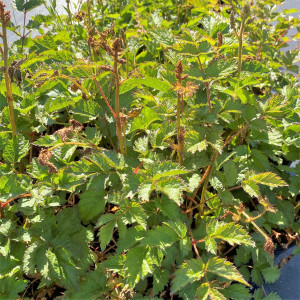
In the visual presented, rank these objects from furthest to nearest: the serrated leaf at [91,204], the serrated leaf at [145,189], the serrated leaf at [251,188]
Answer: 1. the serrated leaf at [91,204]
2. the serrated leaf at [251,188]
3. the serrated leaf at [145,189]

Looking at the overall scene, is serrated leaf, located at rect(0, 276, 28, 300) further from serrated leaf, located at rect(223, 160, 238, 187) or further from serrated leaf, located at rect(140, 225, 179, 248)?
serrated leaf, located at rect(223, 160, 238, 187)

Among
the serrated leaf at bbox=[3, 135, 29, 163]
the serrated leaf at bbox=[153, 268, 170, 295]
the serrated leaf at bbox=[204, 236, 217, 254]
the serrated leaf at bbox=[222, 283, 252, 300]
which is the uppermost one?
the serrated leaf at bbox=[3, 135, 29, 163]

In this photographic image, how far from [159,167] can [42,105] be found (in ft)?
1.96

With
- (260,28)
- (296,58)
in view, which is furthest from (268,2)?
(296,58)

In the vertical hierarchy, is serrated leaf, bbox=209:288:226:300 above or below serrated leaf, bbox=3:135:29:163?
below

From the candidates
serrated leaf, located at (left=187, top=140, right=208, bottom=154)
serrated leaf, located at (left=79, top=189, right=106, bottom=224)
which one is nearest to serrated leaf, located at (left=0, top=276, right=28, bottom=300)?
serrated leaf, located at (left=79, top=189, right=106, bottom=224)

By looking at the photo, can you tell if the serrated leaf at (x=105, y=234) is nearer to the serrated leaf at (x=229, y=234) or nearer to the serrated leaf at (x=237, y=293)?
the serrated leaf at (x=229, y=234)

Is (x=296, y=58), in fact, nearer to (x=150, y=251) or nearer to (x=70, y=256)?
(x=150, y=251)

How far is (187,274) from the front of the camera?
0.90 m

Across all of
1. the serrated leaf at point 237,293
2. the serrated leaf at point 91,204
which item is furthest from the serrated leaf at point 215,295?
the serrated leaf at point 91,204

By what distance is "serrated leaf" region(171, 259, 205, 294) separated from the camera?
878 mm

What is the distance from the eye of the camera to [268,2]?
1770 mm

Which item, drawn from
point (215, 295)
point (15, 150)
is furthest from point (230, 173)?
point (15, 150)

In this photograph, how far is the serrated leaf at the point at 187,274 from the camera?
34.6 inches
